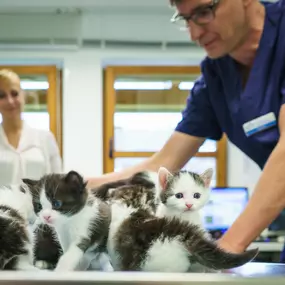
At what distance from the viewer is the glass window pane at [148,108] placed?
4781 mm

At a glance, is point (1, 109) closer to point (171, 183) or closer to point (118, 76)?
point (171, 183)

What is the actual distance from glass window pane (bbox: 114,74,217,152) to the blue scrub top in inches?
139

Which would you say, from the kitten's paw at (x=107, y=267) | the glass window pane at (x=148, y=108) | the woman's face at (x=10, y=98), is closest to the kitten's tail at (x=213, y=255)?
the kitten's paw at (x=107, y=267)

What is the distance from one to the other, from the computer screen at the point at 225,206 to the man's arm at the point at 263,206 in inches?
107

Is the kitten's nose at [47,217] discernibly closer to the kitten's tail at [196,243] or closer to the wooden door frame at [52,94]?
the kitten's tail at [196,243]

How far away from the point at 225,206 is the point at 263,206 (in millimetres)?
2872

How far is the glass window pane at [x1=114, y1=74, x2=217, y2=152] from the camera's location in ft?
15.7

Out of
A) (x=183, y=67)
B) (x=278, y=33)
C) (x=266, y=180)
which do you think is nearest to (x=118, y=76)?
(x=183, y=67)

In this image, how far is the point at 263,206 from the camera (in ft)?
2.52

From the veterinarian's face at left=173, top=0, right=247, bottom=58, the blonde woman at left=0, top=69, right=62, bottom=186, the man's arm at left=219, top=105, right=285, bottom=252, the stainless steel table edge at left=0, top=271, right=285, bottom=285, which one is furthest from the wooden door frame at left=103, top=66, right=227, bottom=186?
the stainless steel table edge at left=0, top=271, right=285, bottom=285

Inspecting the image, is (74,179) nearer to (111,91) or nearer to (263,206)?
(263,206)

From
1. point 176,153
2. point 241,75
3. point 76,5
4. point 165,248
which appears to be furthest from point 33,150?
point 76,5

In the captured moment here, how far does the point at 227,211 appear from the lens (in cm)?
A: 356

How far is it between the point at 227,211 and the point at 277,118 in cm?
268
